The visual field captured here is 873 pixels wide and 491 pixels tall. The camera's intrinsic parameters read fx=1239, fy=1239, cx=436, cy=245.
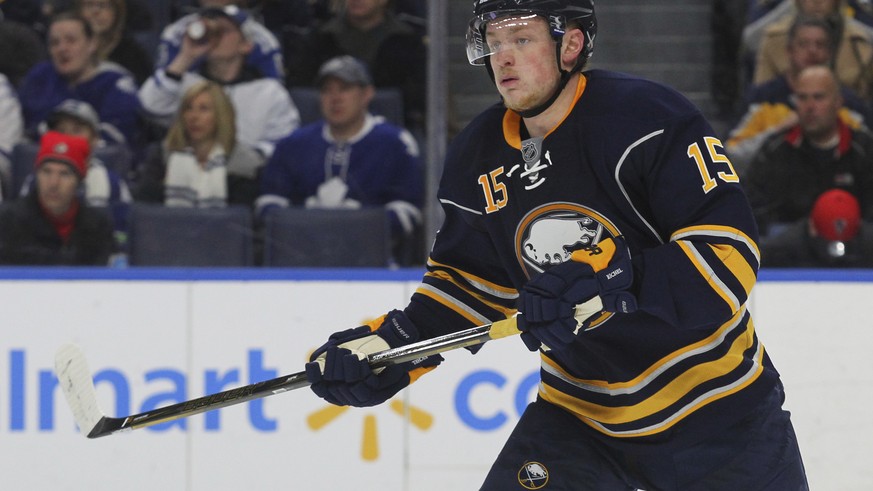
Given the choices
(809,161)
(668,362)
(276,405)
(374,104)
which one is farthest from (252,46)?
(668,362)

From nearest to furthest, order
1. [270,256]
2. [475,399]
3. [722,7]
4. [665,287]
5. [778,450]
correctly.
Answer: [665,287], [778,450], [475,399], [270,256], [722,7]

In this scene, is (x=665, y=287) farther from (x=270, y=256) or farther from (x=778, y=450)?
(x=270, y=256)

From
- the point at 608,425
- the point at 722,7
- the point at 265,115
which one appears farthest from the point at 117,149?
the point at 608,425

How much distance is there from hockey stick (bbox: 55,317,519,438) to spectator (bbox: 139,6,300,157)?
1818mm

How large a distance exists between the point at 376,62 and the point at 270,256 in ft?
3.56

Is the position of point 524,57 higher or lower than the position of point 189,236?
higher

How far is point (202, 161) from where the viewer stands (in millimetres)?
4027

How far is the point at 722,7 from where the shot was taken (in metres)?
4.45

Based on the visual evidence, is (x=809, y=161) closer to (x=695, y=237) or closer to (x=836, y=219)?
(x=836, y=219)

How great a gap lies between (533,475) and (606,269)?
442 mm

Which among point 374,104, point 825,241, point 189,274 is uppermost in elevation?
point 374,104

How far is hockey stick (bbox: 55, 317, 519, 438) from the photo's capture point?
6.81ft

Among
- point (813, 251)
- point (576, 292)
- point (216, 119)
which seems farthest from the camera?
point (216, 119)

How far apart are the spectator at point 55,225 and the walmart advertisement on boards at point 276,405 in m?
0.23
